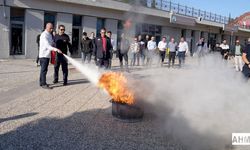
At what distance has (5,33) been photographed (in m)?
20.1

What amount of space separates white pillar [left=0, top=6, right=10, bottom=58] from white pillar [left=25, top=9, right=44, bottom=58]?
1.28 m

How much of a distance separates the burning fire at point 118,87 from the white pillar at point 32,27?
15.6 meters

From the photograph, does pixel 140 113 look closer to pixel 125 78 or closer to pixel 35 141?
pixel 125 78

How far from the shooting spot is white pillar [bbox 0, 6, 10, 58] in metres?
19.8

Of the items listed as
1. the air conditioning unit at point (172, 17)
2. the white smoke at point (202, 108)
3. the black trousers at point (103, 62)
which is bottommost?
the white smoke at point (202, 108)

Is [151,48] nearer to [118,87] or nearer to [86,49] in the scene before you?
[86,49]

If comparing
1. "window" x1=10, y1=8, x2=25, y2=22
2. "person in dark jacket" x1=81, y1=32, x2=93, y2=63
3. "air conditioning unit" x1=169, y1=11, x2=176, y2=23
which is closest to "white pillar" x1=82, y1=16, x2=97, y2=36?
"window" x1=10, y1=8, x2=25, y2=22

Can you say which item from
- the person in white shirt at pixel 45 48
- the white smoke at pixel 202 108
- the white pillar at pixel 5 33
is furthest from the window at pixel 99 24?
the white smoke at pixel 202 108

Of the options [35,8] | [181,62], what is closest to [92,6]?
[35,8]

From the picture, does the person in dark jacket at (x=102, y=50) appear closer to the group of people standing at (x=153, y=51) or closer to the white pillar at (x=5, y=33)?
the group of people standing at (x=153, y=51)

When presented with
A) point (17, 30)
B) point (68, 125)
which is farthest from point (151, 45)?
point (68, 125)

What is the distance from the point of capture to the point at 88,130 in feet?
20.3

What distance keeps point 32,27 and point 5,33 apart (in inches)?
74.4

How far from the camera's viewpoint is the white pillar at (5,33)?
19828mm
